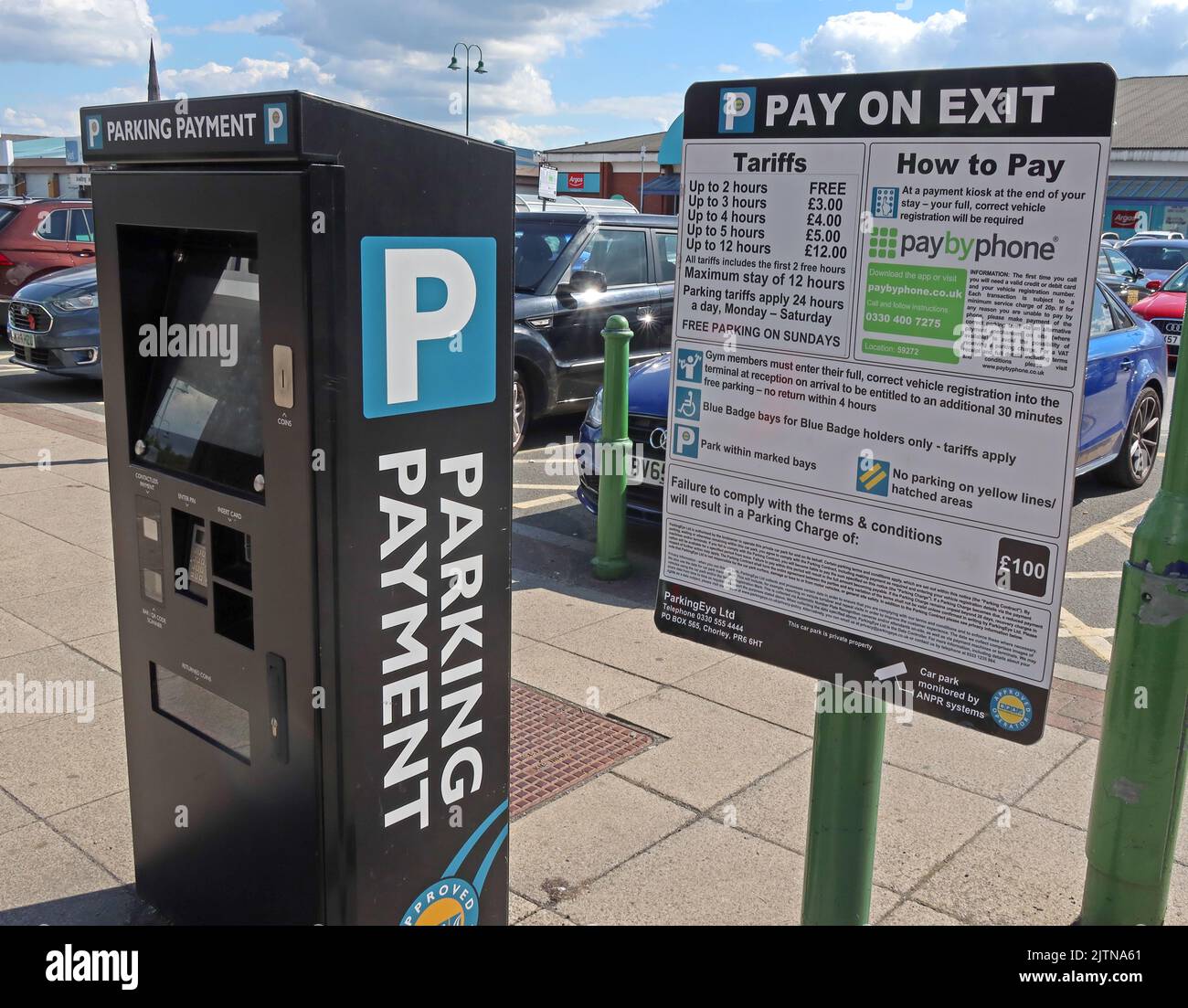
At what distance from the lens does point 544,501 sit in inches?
315

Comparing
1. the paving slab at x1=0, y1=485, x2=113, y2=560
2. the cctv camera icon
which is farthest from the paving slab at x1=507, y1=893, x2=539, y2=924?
the paving slab at x1=0, y1=485, x2=113, y2=560

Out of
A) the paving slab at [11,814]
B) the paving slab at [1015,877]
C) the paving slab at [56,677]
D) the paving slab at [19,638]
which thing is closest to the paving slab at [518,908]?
the paving slab at [1015,877]

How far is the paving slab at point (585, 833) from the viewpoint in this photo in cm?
340

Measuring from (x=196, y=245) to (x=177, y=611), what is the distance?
915mm

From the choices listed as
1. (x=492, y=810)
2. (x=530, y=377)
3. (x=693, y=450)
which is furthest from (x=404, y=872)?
(x=530, y=377)

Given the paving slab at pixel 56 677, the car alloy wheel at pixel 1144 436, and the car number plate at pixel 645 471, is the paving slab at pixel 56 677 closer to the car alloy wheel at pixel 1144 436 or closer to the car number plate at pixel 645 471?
the car number plate at pixel 645 471

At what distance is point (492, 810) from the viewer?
2850 millimetres

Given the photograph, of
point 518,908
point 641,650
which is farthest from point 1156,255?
point 518,908

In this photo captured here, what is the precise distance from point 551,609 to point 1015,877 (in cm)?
287

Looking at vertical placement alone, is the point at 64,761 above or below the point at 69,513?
below

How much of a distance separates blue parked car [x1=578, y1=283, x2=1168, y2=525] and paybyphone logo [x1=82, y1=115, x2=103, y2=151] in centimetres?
393

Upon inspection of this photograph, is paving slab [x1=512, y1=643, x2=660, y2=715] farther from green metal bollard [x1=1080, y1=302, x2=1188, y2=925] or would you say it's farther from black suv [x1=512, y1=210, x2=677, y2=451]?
black suv [x1=512, y1=210, x2=677, y2=451]

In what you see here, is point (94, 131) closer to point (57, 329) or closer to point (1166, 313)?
point (57, 329)

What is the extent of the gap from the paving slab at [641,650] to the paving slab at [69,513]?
295cm
